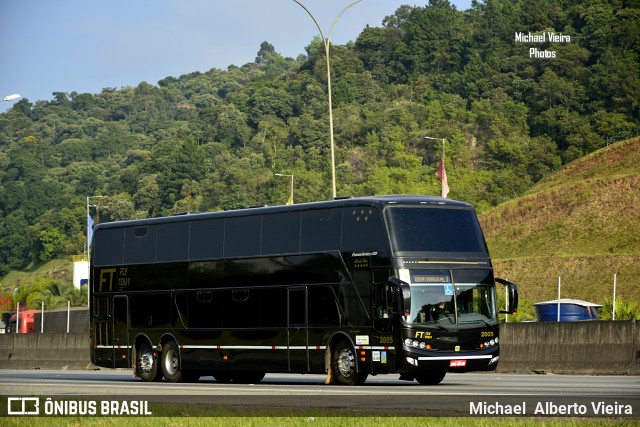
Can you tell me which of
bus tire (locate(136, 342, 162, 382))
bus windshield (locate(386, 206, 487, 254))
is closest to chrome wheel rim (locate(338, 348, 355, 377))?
bus windshield (locate(386, 206, 487, 254))

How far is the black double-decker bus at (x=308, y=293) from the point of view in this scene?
1038 inches

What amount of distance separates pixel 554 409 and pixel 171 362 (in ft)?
52.9

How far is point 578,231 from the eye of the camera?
3755 inches

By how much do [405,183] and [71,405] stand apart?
133 meters

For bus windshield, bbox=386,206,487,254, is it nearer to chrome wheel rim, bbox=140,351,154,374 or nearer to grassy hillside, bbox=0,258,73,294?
chrome wheel rim, bbox=140,351,154,374

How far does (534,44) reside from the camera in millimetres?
173625

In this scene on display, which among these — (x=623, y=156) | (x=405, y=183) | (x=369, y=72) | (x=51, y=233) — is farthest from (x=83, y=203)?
(x=623, y=156)

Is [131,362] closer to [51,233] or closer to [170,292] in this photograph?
[170,292]

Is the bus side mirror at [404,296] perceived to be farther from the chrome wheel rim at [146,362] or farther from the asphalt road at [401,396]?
the chrome wheel rim at [146,362]

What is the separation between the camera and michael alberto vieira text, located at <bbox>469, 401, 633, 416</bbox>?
55.0 feet

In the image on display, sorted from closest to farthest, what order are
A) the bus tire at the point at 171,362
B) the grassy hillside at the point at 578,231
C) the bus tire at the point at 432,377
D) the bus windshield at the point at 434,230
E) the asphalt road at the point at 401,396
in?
1. the asphalt road at the point at 401,396
2. the bus windshield at the point at 434,230
3. the bus tire at the point at 432,377
4. the bus tire at the point at 171,362
5. the grassy hillside at the point at 578,231

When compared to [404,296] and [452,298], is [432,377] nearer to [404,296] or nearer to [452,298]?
[452,298]

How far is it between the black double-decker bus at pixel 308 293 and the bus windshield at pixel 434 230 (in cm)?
3

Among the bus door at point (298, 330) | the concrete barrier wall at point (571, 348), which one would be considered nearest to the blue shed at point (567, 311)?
the concrete barrier wall at point (571, 348)
